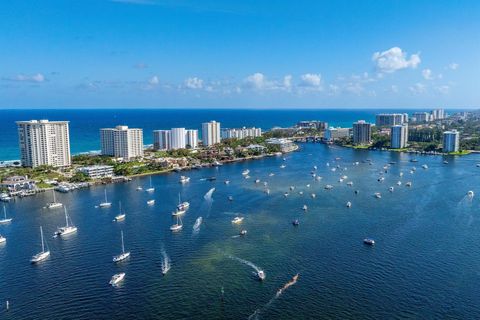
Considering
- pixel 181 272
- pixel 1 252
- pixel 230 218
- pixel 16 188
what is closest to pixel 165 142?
pixel 16 188

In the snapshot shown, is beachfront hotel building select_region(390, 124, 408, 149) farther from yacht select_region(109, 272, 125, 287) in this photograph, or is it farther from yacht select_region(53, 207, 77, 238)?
yacht select_region(109, 272, 125, 287)

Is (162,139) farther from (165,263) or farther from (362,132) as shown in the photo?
(165,263)

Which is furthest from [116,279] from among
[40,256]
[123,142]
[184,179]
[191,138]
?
[191,138]

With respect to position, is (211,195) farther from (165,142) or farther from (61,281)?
(165,142)

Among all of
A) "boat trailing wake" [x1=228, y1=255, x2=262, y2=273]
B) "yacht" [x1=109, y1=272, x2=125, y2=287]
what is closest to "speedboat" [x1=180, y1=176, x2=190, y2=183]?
"boat trailing wake" [x1=228, y1=255, x2=262, y2=273]

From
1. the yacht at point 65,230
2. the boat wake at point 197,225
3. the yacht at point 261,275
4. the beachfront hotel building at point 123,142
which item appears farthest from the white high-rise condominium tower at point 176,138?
the yacht at point 261,275

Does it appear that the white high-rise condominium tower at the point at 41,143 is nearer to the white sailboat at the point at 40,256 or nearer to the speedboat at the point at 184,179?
the speedboat at the point at 184,179
